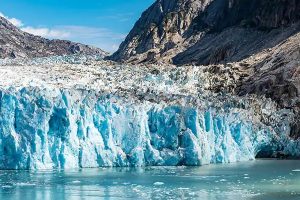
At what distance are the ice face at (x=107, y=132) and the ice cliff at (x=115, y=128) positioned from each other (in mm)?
44

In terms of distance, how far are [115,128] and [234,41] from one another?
163ft

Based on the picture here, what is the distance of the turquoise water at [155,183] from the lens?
78.5 ft

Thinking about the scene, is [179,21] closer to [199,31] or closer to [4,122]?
[199,31]

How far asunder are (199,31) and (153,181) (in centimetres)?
7083

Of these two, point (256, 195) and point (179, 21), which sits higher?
point (179, 21)

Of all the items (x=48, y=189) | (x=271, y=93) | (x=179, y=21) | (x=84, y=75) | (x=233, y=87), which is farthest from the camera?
(x=179, y=21)

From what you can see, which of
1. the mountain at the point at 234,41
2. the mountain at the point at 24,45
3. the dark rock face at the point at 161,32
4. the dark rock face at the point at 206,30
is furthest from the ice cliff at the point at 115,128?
the mountain at the point at 24,45

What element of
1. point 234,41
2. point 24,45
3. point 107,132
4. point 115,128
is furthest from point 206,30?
point 24,45

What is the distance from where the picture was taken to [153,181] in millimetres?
28016

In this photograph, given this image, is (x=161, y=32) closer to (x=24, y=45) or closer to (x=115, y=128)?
(x=115, y=128)

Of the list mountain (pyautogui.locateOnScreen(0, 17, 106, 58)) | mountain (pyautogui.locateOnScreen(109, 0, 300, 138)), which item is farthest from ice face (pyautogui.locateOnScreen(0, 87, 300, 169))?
mountain (pyautogui.locateOnScreen(0, 17, 106, 58))

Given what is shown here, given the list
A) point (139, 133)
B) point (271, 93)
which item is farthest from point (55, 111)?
point (271, 93)

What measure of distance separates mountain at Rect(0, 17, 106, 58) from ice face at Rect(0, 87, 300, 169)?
123m

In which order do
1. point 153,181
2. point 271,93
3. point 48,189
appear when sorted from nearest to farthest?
point 48,189 < point 153,181 < point 271,93
